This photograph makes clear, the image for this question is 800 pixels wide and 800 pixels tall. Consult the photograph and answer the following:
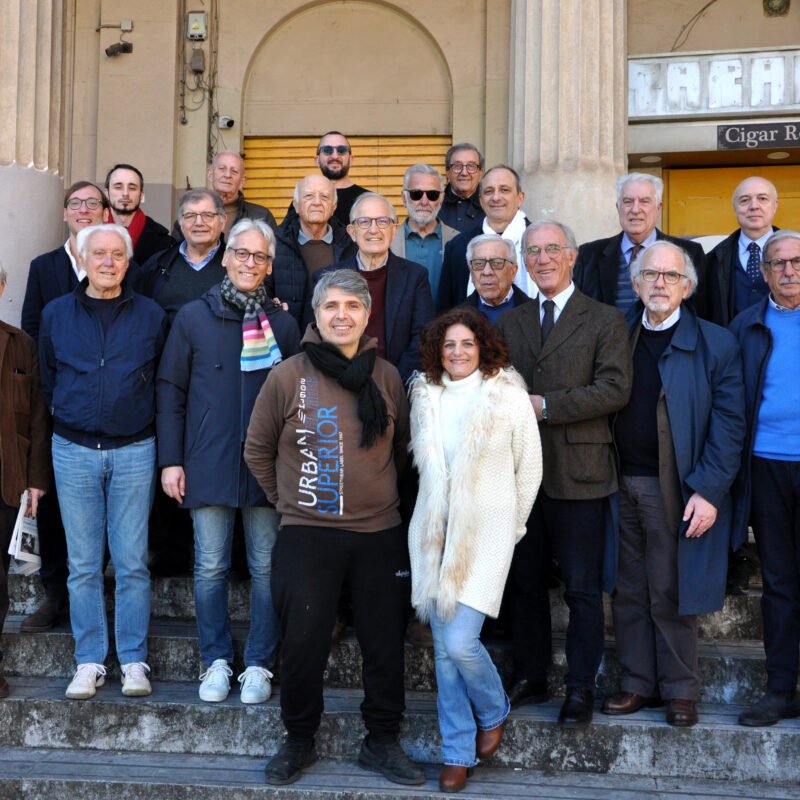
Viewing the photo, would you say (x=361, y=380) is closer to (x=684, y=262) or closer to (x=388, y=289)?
(x=388, y=289)

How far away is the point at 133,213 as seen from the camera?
576cm

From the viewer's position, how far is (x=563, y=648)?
473 centimetres

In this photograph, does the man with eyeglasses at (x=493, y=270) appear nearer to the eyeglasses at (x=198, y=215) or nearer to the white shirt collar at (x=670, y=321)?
the white shirt collar at (x=670, y=321)

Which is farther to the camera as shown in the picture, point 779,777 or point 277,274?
point 277,274

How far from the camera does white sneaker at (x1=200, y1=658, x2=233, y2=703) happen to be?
4.47 metres

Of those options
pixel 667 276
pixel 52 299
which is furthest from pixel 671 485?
pixel 52 299

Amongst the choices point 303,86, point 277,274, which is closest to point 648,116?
point 303,86

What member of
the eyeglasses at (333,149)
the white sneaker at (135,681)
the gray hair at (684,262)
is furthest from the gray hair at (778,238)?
the white sneaker at (135,681)

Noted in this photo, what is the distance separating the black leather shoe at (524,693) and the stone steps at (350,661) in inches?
5.5

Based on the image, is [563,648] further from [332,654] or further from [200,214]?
[200,214]

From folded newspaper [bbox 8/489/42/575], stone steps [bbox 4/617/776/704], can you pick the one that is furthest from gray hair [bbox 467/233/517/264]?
folded newspaper [bbox 8/489/42/575]

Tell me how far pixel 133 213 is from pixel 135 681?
105 inches

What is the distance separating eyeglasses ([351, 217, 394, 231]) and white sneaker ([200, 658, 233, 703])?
2.13 metres

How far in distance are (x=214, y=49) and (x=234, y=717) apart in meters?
6.78
